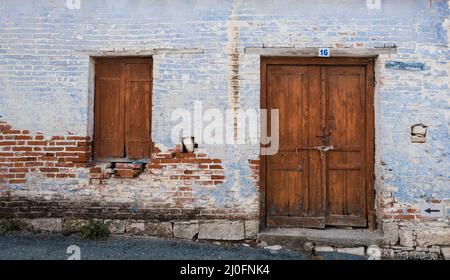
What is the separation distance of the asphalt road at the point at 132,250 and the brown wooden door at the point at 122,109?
1164 mm

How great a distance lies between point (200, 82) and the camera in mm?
4520

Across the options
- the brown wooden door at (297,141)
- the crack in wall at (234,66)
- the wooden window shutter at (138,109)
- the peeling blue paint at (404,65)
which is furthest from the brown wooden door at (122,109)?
the peeling blue paint at (404,65)

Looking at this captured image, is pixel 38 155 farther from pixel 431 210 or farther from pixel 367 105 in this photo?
pixel 431 210

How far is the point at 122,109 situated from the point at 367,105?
11.0 feet

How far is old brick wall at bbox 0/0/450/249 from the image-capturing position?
14.3 feet

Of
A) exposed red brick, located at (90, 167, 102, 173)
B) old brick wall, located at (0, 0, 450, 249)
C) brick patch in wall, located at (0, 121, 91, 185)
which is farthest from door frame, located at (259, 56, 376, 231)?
brick patch in wall, located at (0, 121, 91, 185)

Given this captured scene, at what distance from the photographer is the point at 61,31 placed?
4609 millimetres

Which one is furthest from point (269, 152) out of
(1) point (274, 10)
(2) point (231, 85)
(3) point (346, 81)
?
(1) point (274, 10)

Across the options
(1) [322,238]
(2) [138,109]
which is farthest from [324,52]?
(2) [138,109]

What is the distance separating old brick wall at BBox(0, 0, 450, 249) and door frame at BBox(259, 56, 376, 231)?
0.12 m

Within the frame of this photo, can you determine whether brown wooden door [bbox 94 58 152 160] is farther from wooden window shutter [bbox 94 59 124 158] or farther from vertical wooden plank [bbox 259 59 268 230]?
vertical wooden plank [bbox 259 59 268 230]

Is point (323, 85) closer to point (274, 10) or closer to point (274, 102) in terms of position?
point (274, 102)

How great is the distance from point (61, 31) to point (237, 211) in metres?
3.39

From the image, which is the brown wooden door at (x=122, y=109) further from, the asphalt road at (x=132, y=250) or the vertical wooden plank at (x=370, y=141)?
the vertical wooden plank at (x=370, y=141)
